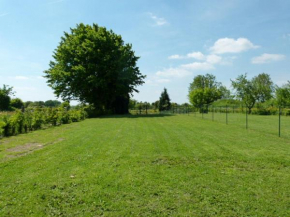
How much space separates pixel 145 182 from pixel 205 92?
184 ft

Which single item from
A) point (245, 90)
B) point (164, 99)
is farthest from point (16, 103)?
point (245, 90)

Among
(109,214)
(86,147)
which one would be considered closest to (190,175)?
(109,214)

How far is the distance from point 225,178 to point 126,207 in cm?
215

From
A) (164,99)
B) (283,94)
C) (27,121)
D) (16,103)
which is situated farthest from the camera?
(164,99)

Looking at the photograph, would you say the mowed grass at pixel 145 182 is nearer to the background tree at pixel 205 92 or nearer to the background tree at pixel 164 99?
the background tree at pixel 205 92

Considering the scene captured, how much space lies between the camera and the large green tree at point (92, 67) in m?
24.8

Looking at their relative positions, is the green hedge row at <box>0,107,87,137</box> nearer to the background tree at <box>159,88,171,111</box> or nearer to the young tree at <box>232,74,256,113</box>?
the young tree at <box>232,74,256,113</box>

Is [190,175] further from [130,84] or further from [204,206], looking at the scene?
[130,84]

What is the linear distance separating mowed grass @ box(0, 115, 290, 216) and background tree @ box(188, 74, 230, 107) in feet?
135

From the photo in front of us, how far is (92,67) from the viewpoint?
24406 millimetres

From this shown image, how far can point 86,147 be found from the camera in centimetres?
705

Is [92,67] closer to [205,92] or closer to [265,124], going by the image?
[265,124]

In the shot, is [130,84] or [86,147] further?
[130,84]

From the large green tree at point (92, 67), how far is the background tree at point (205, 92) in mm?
24141
